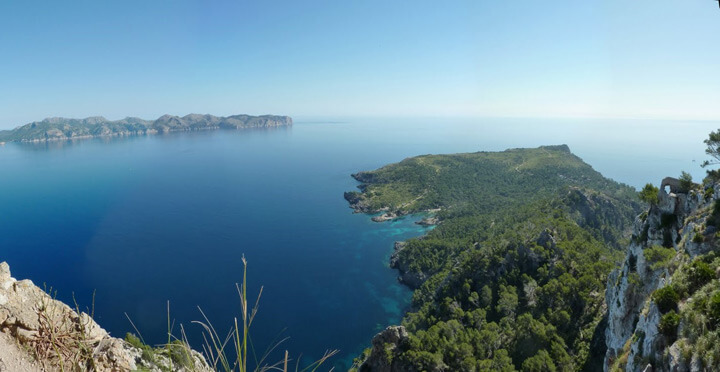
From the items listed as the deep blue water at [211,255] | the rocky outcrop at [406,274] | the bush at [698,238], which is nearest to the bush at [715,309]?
the bush at [698,238]

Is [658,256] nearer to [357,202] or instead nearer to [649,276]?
[649,276]

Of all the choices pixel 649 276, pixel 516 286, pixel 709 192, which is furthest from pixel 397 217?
pixel 709 192

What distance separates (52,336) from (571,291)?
1864 inches

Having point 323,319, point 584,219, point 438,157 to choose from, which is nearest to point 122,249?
point 323,319

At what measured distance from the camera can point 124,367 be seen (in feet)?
29.4

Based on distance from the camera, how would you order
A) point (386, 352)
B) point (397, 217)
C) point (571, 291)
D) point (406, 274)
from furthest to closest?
1. point (397, 217)
2. point (406, 274)
3. point (571, 291)
4. point (386, 352)

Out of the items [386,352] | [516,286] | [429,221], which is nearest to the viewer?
[386,352]

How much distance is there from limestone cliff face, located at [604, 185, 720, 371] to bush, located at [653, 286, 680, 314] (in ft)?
1.15

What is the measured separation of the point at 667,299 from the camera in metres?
17.3

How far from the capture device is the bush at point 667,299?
17.1 meters

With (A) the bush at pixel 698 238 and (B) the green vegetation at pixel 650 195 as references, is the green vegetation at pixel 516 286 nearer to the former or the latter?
(B) the green vegetation at pixel 650 195

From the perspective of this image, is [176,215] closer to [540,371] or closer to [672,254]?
[540,371]

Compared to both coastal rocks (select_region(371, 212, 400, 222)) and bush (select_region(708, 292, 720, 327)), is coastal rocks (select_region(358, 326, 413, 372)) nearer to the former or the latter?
bush (select_region(708, 292, 720, 327))

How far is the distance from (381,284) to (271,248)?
31.7 metres
